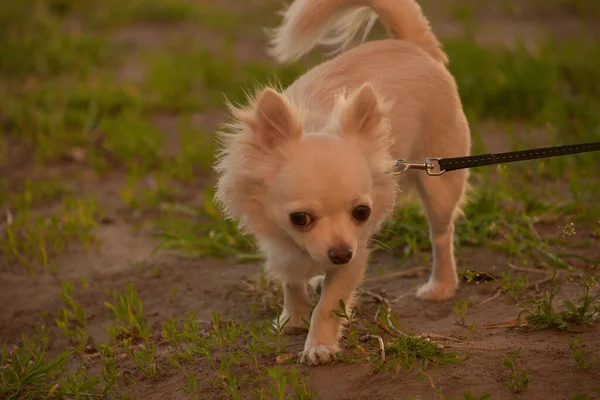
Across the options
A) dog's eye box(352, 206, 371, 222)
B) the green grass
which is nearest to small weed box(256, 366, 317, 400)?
the green grass

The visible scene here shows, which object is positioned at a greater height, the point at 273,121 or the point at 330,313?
the point at 273,121

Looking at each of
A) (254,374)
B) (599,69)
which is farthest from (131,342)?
(599,69)

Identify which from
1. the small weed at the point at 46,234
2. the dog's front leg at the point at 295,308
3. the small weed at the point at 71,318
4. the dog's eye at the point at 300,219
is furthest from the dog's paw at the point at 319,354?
the small weed at the point at 46,234

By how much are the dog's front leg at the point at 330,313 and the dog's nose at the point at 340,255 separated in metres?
0.42

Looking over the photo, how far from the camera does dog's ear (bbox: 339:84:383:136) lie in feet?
9.71

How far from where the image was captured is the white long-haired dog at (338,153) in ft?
9.28

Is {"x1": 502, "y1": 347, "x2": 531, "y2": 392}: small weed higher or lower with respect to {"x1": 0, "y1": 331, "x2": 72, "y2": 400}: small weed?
higher

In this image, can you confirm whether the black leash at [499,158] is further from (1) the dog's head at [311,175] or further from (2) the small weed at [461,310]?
(2) the small weed at [461,310]

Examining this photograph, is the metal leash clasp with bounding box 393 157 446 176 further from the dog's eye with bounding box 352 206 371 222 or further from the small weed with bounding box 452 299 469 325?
the small weed with bounding box 452 299 469 325

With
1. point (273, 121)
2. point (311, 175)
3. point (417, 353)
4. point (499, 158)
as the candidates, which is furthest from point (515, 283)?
point (273, 121)

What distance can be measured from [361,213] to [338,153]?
0.23 m

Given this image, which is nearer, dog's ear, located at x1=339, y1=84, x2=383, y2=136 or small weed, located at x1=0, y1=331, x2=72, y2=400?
dog's ear, located at x1=339, y1=84, x2=383, y2=136

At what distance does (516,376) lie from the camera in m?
2.75

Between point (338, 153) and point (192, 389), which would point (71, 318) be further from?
point (338, 153)
